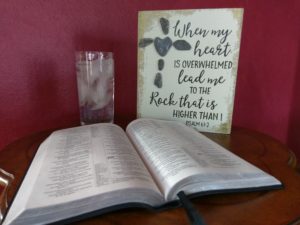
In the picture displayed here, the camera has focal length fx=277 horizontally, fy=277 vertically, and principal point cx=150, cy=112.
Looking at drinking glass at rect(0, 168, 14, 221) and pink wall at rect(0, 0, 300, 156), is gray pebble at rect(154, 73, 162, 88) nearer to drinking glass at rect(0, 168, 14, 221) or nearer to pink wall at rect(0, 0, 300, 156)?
pink wall at rect(0, 0, 300, 156)

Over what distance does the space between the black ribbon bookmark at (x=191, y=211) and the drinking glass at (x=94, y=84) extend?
0.44 metres

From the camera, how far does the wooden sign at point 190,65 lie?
72cm

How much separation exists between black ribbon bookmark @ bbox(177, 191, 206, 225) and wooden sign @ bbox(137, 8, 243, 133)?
15.2 inches

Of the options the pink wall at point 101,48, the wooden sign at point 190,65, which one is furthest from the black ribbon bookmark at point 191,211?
the pink wall at point 101,48

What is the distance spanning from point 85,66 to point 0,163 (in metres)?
0.32

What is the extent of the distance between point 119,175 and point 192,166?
0.12 metres

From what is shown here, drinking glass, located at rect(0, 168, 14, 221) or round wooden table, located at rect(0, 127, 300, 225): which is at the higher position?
round wooden table, located at rect(0, 127, 300, 225)

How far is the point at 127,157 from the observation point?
19.9 inches

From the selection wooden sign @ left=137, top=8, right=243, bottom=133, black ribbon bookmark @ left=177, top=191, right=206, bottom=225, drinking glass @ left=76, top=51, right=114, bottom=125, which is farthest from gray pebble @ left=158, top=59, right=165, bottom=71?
black ribbon bookmark @ left=177, top=191, right=206, bottom=225

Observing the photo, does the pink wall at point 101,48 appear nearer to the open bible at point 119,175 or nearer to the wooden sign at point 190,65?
the wooden sign at point 190,65

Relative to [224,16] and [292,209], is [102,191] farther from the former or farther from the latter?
[224,16]

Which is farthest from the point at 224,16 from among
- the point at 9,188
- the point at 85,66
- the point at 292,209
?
the point at 9,188

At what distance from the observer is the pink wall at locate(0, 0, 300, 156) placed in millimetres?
858

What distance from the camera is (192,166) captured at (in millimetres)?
451
